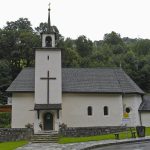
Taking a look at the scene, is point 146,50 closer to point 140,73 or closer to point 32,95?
point 140,73

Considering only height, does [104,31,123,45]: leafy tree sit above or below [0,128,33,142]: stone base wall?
above

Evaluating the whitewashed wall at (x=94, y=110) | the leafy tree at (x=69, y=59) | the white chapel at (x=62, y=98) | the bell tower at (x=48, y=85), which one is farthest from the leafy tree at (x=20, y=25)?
the whitewashed wall at (x=94, y=110)

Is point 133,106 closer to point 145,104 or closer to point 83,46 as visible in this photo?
point 145,104

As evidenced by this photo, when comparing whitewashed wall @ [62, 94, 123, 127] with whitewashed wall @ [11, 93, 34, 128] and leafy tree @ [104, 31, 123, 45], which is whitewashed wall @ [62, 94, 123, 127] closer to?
whitewashed wall @ [11, 93, 34, 128]

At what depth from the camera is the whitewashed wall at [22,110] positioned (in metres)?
41.6

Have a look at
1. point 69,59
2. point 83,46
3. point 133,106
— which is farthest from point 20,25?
point 133,106

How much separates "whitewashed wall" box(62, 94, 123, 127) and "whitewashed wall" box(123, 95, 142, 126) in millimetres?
1423

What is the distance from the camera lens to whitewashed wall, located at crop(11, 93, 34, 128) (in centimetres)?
4156

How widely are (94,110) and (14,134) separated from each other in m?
11.9

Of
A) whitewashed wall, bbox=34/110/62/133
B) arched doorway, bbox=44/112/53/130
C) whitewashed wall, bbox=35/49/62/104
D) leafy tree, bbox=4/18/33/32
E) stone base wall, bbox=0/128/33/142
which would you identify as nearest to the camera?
stone base wall, bbox=0/128/33/142

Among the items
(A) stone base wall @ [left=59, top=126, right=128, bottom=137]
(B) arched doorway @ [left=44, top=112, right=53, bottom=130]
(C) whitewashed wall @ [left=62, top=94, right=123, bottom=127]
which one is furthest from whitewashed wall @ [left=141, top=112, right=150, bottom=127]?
(B) arched doorway @ [left=44, top=112, right=53, bottom=130]

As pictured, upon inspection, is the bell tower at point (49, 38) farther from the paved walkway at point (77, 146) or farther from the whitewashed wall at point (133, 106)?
the paved walkway at point (77, 146)

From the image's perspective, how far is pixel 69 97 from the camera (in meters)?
43.1

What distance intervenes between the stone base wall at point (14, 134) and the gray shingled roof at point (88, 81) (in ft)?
22.8
